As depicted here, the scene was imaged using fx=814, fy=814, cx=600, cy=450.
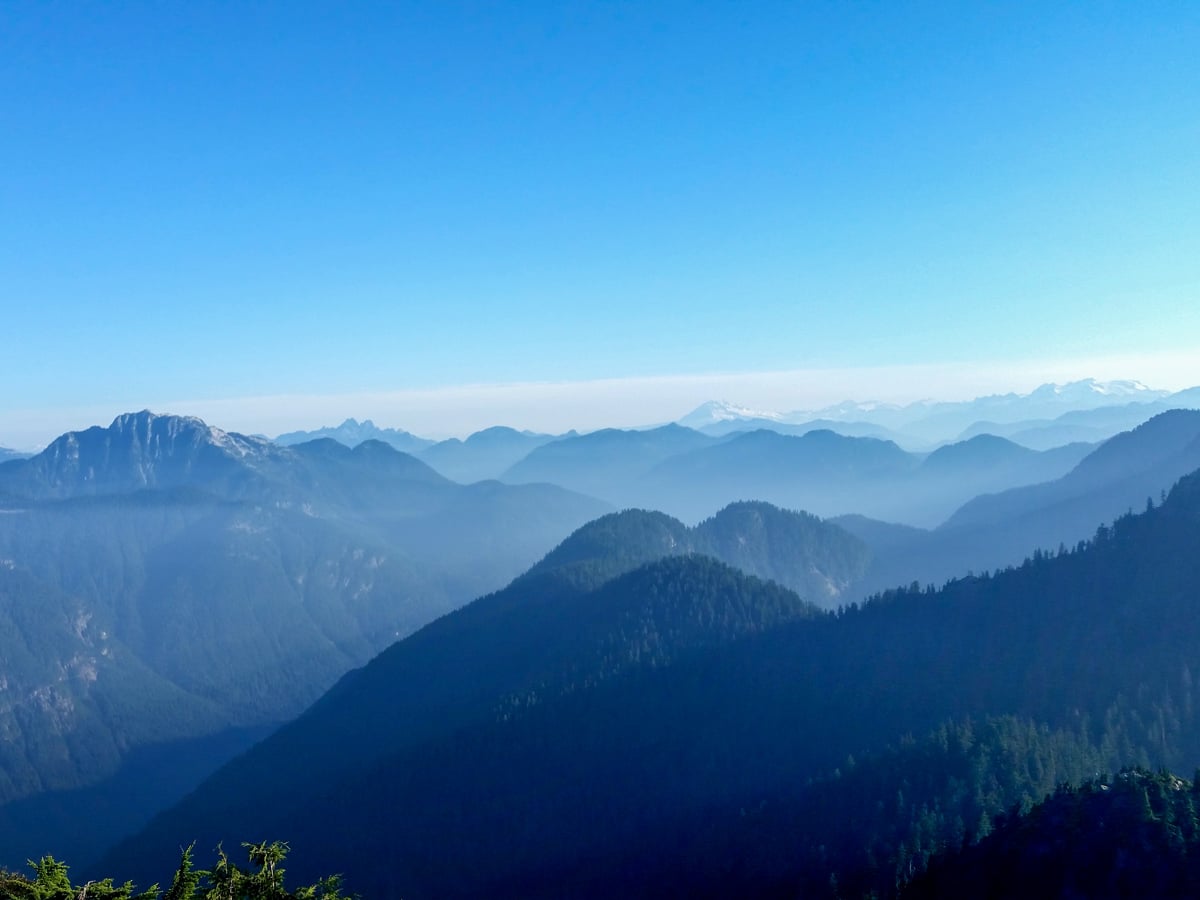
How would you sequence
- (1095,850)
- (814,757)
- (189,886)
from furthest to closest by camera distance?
(814,757)
(1095,850)
(189,886)

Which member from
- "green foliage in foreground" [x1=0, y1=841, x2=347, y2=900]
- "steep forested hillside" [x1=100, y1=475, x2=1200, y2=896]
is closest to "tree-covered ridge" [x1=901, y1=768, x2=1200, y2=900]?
"steep forested hillside" [x1=100, y1=475, x2=1200, y2=896]

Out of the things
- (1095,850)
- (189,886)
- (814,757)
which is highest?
(189,886)

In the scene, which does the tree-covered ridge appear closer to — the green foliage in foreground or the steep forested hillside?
the steep forested hillside

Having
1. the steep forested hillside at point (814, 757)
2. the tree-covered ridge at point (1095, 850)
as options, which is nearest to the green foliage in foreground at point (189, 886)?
the tree-covered ridge at point (1095, 850)

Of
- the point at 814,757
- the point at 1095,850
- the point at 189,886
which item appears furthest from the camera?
the point at 814,757

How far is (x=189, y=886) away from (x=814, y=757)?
144 m

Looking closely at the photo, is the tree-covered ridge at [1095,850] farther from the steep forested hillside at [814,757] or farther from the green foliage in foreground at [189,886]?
the green foliage in foreground at [189,886]

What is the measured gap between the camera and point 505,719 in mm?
196250

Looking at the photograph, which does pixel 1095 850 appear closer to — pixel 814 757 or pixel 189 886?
pixel 189 886

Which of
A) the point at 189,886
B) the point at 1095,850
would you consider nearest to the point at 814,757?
the point at 1095,850

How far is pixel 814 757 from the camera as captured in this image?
15862 cm

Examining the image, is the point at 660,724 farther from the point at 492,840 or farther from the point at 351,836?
the point at 351,836

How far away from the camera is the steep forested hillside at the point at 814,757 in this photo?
407 ft

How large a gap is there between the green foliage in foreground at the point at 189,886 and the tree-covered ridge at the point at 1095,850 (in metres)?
68.1
